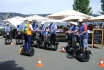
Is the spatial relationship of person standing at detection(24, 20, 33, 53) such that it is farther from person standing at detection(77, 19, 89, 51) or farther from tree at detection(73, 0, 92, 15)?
tree at detection(73, 0, 92, 15)

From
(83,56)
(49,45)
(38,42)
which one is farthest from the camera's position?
(38,42)

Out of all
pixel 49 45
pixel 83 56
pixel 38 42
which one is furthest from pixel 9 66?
pixel 38 42

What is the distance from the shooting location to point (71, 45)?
38.0 feet

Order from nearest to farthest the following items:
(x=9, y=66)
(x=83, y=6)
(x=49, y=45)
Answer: (x=9, y=66) → (x=49, y=45) → (x=83, y=6)

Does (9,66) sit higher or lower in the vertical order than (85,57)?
lower

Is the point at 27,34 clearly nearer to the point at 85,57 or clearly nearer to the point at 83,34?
the point at 83,34

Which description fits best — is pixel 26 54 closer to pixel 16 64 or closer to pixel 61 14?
pixel 16 64

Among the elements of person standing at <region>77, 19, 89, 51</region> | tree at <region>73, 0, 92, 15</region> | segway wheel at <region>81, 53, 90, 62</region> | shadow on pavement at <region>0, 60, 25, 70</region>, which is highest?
tree at <region>73, 0, 92, 15</region>

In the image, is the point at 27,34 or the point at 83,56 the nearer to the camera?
the point at 83,56

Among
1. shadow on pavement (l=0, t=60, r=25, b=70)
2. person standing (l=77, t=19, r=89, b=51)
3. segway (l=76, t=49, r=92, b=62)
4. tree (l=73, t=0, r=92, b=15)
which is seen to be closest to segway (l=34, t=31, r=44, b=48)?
person standing (l=77, t=19, r=89, b=51)

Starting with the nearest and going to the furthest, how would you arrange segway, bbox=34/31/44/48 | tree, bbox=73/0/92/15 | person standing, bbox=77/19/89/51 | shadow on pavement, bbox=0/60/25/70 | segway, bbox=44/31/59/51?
shadow on pavement, bbox=0/60/25/70, person standing, bbox=77/19/89/51, segway, bbox=44/31/59/51, segway, bbox=34/31/44/48, tree, bbox=73/0/92/15

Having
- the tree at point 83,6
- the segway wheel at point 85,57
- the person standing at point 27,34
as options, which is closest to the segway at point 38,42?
the person standing at point 27,34

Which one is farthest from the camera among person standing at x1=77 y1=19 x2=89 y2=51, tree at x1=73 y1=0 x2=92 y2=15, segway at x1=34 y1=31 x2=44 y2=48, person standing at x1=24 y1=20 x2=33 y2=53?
tree at x1=73 y1=0 x2=92 y2=15

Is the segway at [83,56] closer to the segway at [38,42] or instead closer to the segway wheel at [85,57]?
the segway wheel at [85,57]
